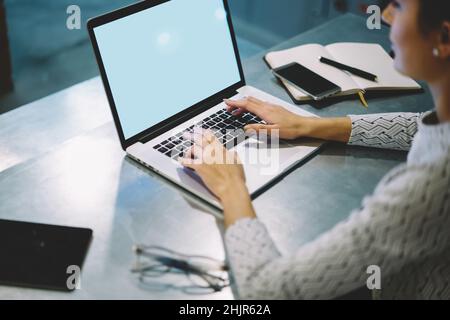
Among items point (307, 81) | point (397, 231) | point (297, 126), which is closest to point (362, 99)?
point (307, 81)

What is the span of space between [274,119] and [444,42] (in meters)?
0.46

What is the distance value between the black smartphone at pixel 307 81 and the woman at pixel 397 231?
426 mm

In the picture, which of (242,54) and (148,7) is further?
(242,54)

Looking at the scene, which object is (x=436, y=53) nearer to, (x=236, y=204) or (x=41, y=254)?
(x=236, y=204)

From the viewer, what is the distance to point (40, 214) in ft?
3.24

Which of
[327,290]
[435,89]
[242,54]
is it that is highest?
[435,89]

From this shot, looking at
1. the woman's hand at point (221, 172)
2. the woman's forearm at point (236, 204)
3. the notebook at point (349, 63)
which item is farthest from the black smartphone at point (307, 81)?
the woman's forearm at point (236, 204)

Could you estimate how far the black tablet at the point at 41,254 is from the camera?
843 millimetres

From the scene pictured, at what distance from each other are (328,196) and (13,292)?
2.03ft

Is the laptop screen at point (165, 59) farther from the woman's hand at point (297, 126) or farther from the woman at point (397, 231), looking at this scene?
the woman at point (397, 231)

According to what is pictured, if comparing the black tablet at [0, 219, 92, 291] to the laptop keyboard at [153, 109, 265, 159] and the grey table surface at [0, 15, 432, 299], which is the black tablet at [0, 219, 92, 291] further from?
the laptop keyboard at [153, 109, 265, 159]

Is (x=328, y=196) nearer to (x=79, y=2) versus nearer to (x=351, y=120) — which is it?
(x=351, y=120)

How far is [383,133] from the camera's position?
3.89 ft

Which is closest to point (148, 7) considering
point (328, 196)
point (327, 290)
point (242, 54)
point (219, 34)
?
point (219, 34)
